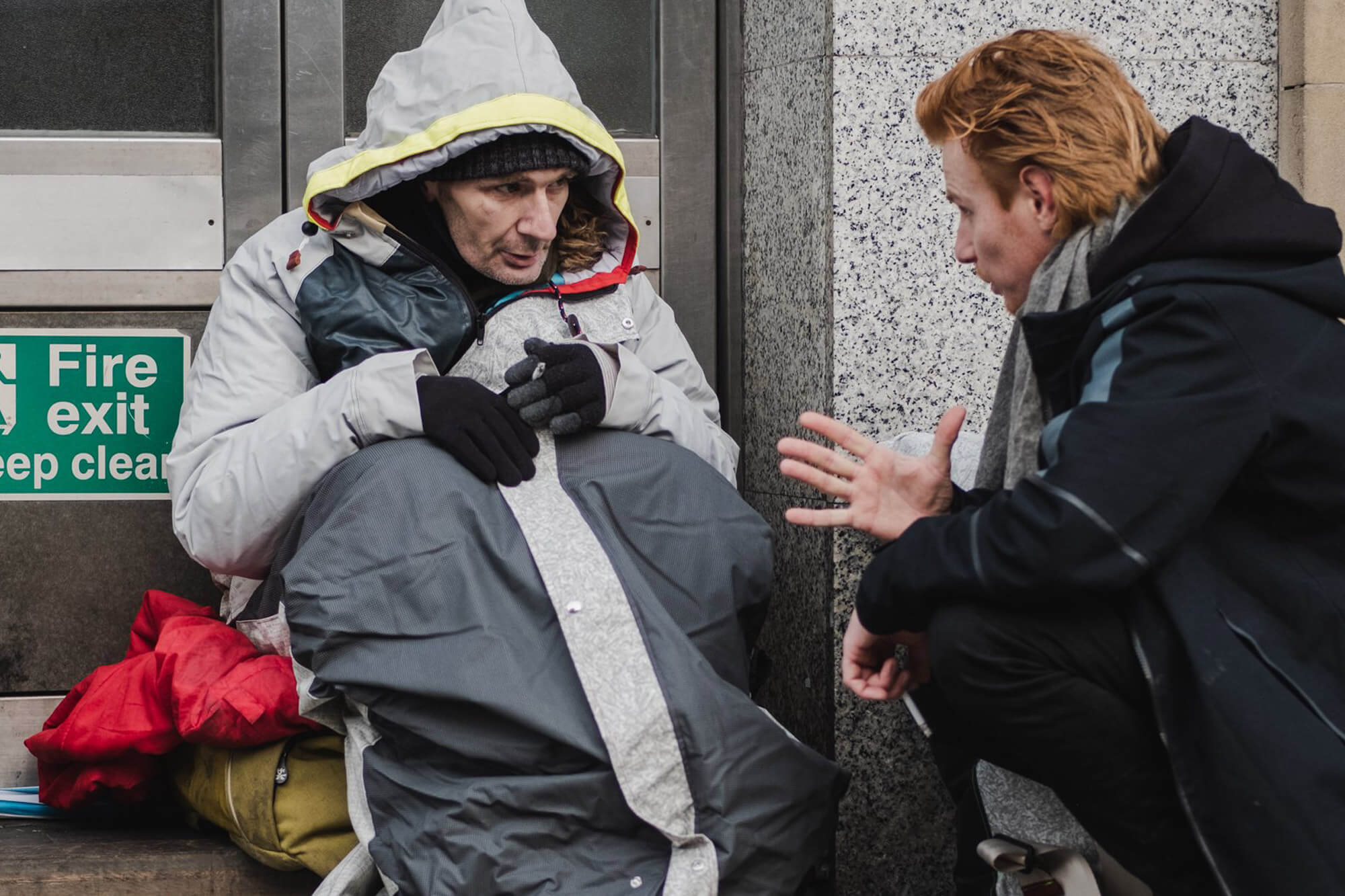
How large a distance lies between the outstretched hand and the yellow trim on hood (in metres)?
0.92

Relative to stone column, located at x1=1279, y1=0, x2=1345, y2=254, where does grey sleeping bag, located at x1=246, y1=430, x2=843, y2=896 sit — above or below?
below

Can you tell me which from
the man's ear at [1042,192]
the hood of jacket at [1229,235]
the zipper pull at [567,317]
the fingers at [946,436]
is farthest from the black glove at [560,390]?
the hood of jacket at [1229,235]

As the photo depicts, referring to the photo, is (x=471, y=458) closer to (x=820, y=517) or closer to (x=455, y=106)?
(x=820, y=517)

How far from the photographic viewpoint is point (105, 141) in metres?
3.27

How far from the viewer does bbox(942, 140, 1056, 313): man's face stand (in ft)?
6.88

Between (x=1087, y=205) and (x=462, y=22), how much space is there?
1.38 m

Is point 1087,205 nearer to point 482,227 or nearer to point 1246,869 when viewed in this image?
point 1246,869

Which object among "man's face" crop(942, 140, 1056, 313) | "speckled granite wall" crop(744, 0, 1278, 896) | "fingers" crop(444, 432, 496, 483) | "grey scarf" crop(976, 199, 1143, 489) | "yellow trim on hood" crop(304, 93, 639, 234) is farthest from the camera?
"speckled granite wall" crop(744, 0, 1278, 896)

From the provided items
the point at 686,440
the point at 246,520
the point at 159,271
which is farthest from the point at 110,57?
the point at 686,440

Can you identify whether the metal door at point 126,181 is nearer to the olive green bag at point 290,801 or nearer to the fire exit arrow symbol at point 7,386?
the fire exit arrow symbol at point 7,386

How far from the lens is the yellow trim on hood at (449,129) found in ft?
8.73

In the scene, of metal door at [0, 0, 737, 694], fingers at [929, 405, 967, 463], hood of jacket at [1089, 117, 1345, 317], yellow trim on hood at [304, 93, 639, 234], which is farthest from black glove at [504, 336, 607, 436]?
metal door at [0, 0, 737, 694]

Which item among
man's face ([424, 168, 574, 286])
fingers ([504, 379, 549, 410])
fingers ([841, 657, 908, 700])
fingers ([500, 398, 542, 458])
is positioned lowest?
fingers ([841, 657, 908, 700])

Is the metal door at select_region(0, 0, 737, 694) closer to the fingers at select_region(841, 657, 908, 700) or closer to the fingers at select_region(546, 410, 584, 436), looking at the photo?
the fingers at select_region(546, 410, 584, 436)
